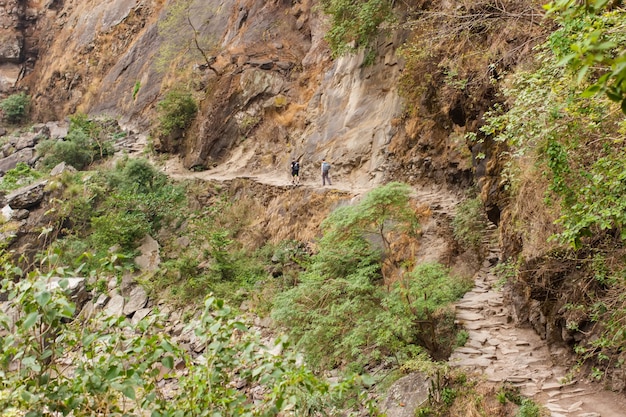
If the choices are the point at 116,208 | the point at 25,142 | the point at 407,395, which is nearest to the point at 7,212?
the point at 116,208

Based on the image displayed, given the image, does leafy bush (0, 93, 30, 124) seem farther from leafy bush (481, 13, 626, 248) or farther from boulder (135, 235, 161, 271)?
leafy bush (481, 13, 626, 248)

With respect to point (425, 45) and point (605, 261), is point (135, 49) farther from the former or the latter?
point (605, 261)

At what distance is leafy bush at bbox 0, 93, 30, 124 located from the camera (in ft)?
103

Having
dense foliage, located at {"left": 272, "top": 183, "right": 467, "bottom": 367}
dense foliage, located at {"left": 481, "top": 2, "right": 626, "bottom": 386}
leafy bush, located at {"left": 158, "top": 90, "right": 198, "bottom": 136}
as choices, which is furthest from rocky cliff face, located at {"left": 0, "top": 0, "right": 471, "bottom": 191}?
dense foliage, located at {"left": 481, "top": 2, "right": 626, "bottom": 386}

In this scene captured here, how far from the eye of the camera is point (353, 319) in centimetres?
802

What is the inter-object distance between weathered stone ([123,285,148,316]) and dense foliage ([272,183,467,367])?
8.36m

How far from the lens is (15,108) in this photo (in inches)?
1246

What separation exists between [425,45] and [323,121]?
18.5ft

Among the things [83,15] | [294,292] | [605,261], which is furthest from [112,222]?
[83,15]

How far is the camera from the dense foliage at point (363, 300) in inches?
303

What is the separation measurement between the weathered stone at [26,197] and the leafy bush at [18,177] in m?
1.85

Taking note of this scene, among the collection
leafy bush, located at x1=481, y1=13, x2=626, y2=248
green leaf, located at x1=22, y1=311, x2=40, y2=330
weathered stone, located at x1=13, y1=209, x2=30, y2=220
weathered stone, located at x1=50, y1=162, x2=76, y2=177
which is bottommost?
weathered stone, located at x1=13, y1=209, x2=30, y2=220

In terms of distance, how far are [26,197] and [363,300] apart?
1741cm

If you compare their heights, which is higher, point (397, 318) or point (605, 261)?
point (605, 261)
